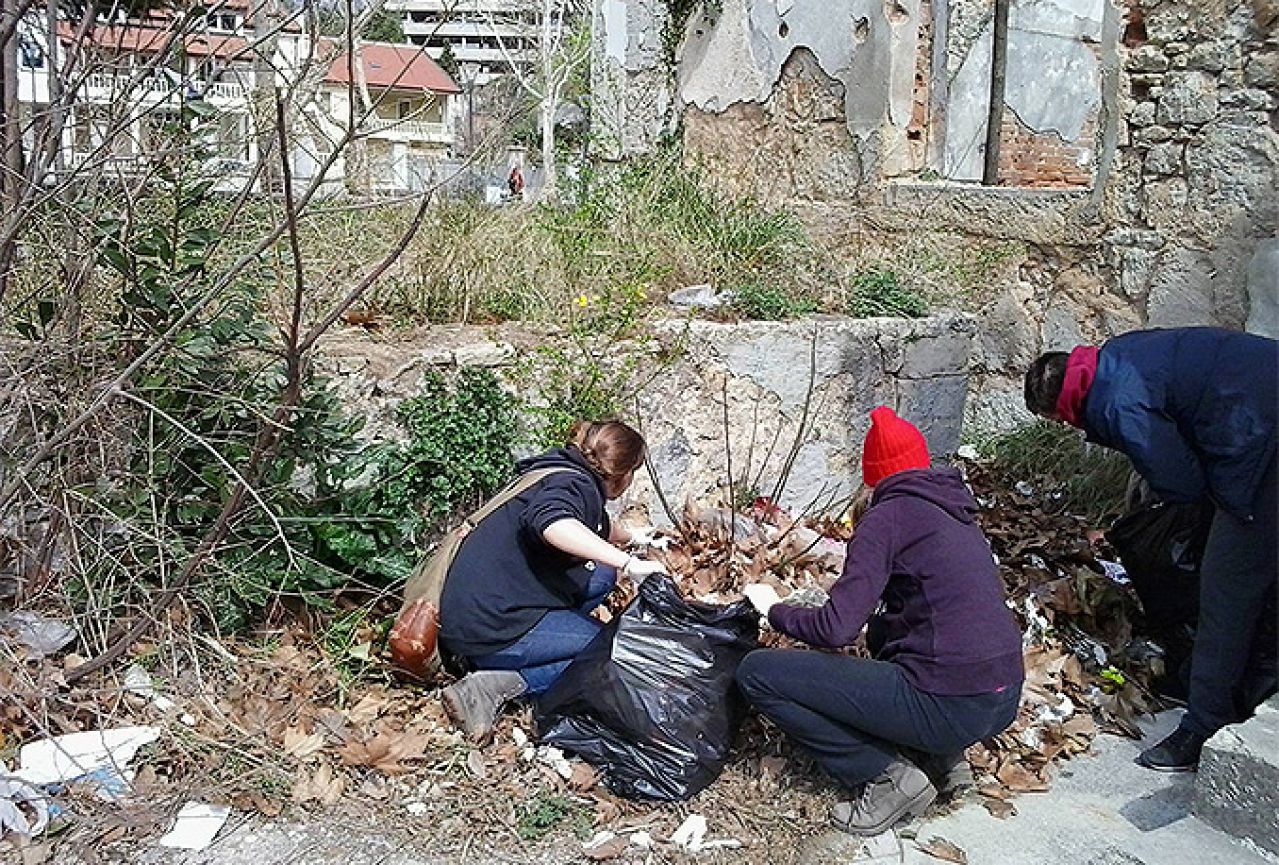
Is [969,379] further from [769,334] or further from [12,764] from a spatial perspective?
[12,764]

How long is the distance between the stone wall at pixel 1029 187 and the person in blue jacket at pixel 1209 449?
4.92ft

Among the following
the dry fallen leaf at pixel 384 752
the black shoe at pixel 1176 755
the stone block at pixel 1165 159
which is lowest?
the black shoe at pixel 1176 755

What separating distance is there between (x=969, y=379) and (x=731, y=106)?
2626mm

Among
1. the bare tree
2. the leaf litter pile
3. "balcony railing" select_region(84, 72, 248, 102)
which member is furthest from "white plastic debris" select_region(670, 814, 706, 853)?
the bare tree

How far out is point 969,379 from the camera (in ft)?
19.7

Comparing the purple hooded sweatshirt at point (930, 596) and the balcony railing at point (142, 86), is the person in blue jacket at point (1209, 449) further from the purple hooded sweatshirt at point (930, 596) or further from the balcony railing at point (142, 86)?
the balcony railing at point (142, 86)

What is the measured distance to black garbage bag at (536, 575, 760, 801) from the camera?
3.29 m

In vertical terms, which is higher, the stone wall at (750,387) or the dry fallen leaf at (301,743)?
the stone wall at (750,387)

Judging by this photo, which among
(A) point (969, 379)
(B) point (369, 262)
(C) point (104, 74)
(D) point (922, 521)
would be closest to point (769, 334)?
(A) point (969, 379)

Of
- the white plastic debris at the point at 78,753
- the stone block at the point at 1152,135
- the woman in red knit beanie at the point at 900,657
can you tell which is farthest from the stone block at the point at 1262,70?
the white plastic debris at the point at 78,753

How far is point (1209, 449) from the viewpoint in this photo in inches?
138

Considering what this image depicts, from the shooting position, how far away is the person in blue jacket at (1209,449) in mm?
3467

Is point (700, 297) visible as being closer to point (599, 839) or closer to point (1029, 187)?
point (1029, 187)

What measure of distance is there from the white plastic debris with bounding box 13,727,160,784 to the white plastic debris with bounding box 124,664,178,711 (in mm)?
153
